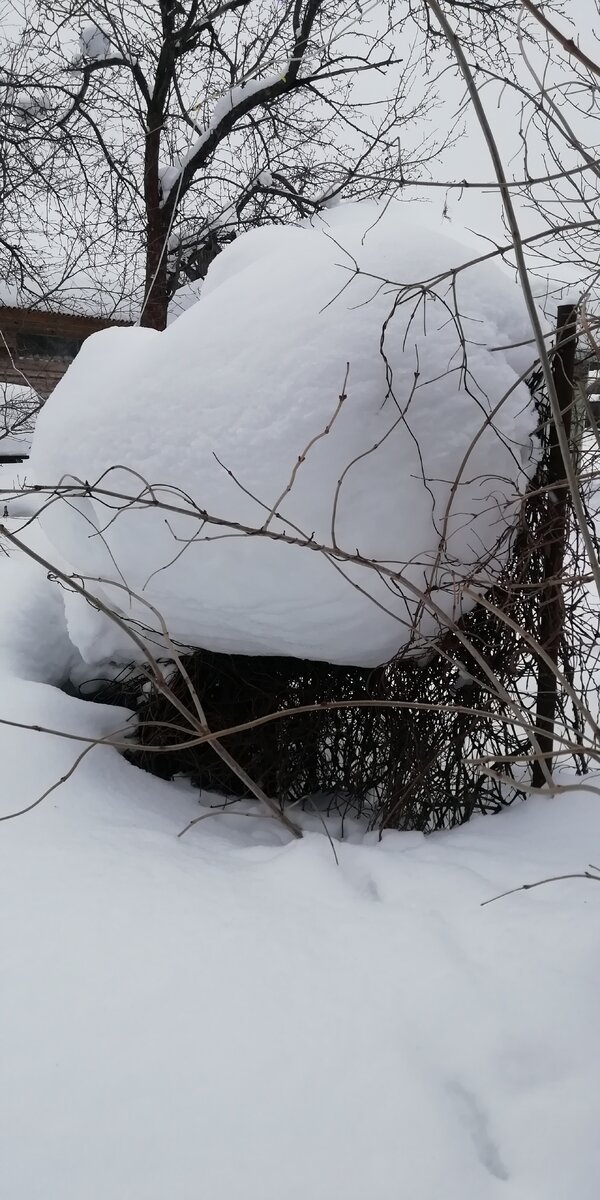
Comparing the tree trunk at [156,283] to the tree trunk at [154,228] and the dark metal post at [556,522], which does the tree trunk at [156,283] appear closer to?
the tree trunk at [154,228]

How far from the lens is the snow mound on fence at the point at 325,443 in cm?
169

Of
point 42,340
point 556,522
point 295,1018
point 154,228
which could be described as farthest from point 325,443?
point 42,340

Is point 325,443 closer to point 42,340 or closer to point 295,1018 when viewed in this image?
point 295,1018

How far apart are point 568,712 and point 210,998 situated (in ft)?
6.37

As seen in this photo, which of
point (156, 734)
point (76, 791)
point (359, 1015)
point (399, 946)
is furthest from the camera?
point (156, 734)

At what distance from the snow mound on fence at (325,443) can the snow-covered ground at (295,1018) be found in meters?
0.59

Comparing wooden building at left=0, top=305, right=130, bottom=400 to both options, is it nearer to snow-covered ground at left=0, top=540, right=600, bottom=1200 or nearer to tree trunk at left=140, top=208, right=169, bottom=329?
tree trunk at left=140, top=208, right=169, bottom=329

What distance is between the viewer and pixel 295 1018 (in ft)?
4.08

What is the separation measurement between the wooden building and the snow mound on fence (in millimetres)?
8271

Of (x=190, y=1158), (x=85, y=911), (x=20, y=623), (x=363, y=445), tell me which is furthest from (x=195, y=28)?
(x=190, y=1158)

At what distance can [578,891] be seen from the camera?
1508 mm

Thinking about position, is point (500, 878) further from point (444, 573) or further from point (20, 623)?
point (20, 623)

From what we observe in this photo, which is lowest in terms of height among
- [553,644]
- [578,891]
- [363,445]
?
[578,891]

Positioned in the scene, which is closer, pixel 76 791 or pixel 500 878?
pixel 500 878
